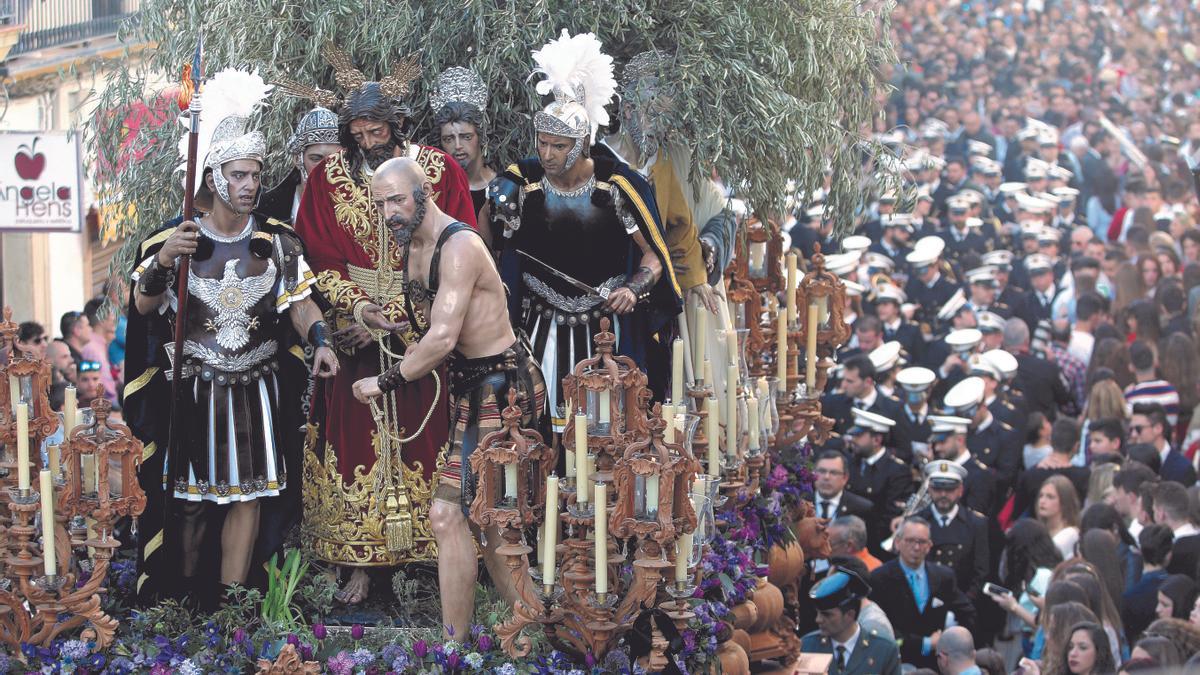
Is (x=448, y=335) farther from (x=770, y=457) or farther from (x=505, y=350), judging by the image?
(x=770, y=457)

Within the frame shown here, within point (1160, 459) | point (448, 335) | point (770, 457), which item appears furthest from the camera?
point (1160, 459)

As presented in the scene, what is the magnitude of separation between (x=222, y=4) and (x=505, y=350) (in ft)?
10.2

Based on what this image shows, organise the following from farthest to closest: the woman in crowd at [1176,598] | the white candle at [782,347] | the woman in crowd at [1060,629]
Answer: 1. the white candle at [782,347]
2. the woman in crowd at [1176,598]
3. the woman in crowd at [1060,629]

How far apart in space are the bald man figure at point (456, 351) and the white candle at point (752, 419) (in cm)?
171

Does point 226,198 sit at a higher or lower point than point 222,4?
lower

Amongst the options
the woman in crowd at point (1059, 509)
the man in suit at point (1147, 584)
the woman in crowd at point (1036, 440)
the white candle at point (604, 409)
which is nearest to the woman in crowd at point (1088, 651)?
the man in suit at point (1147, 584)

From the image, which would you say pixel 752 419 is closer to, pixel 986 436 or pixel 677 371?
pixel 677 371

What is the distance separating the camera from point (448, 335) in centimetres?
695

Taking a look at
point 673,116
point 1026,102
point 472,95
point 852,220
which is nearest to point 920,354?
point 852,220

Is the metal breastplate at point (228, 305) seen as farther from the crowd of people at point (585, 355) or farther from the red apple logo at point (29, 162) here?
the red apple logo at point (29, 162)

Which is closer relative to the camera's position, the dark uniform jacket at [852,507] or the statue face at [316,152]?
the statue face at [316,152]

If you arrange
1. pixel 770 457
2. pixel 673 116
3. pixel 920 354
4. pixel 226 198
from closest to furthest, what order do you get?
1. pixel 226 198
2. pixel 673 116
3. pixel 770 457
4. pixel 920 354

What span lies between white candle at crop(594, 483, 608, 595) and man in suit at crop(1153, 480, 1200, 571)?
4120 mm

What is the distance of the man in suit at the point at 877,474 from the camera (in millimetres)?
10938
